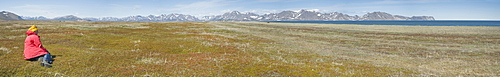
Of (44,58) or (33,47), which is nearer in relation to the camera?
(44,58)

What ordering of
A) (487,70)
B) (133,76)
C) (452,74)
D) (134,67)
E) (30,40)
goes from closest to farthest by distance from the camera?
(133,76), (30,40), (134,67), (452,74), (487,70)

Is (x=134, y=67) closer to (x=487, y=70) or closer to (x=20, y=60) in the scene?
(x=20, y=60)

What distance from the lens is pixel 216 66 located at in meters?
17.1

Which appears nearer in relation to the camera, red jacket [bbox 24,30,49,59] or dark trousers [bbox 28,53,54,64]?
dark trousers [bbox 28,53,54,64]

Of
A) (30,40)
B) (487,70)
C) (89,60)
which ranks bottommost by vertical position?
(487,70)

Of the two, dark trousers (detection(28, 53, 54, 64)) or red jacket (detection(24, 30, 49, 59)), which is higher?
red jacket (detection(24, 30, 49, 59))

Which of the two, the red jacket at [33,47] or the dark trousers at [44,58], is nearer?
the dark trousers at [44,58]

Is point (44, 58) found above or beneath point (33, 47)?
beneath

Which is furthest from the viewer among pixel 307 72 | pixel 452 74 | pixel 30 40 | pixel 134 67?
pixel 452 74

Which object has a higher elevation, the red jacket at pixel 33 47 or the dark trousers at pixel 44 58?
the red jacket at pixel 33 47

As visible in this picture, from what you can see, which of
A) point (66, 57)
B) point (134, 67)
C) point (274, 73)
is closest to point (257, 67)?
point (274, 73)

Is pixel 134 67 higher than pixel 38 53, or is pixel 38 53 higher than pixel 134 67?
pixel 38 53

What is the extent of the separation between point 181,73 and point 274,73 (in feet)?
18.5

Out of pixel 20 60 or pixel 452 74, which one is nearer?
pixel 20 60
